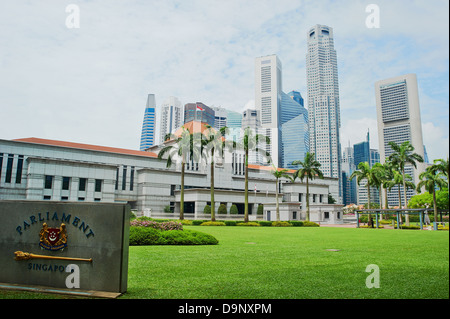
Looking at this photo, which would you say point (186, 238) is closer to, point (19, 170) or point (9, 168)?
point (19, 170)

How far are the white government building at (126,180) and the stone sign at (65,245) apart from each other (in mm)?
45317

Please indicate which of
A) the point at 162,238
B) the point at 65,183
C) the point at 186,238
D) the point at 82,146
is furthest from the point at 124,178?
the point at 186,238

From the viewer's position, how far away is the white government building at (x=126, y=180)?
50.5m

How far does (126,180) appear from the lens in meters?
61.4

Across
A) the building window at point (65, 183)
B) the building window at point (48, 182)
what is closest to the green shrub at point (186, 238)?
the building window at point (65, 183)

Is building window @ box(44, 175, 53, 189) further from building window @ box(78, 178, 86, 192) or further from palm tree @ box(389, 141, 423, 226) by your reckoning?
palm tree @ box(389, 141, 423, 226)

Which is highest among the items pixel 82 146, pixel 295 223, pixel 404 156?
pixel 82 146

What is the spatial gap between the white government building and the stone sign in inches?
1784

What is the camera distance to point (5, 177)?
49.8 meters

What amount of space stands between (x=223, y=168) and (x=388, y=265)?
200 feet

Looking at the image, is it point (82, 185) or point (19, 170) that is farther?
point (82, 185)

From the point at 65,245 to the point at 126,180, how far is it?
2244 inches
